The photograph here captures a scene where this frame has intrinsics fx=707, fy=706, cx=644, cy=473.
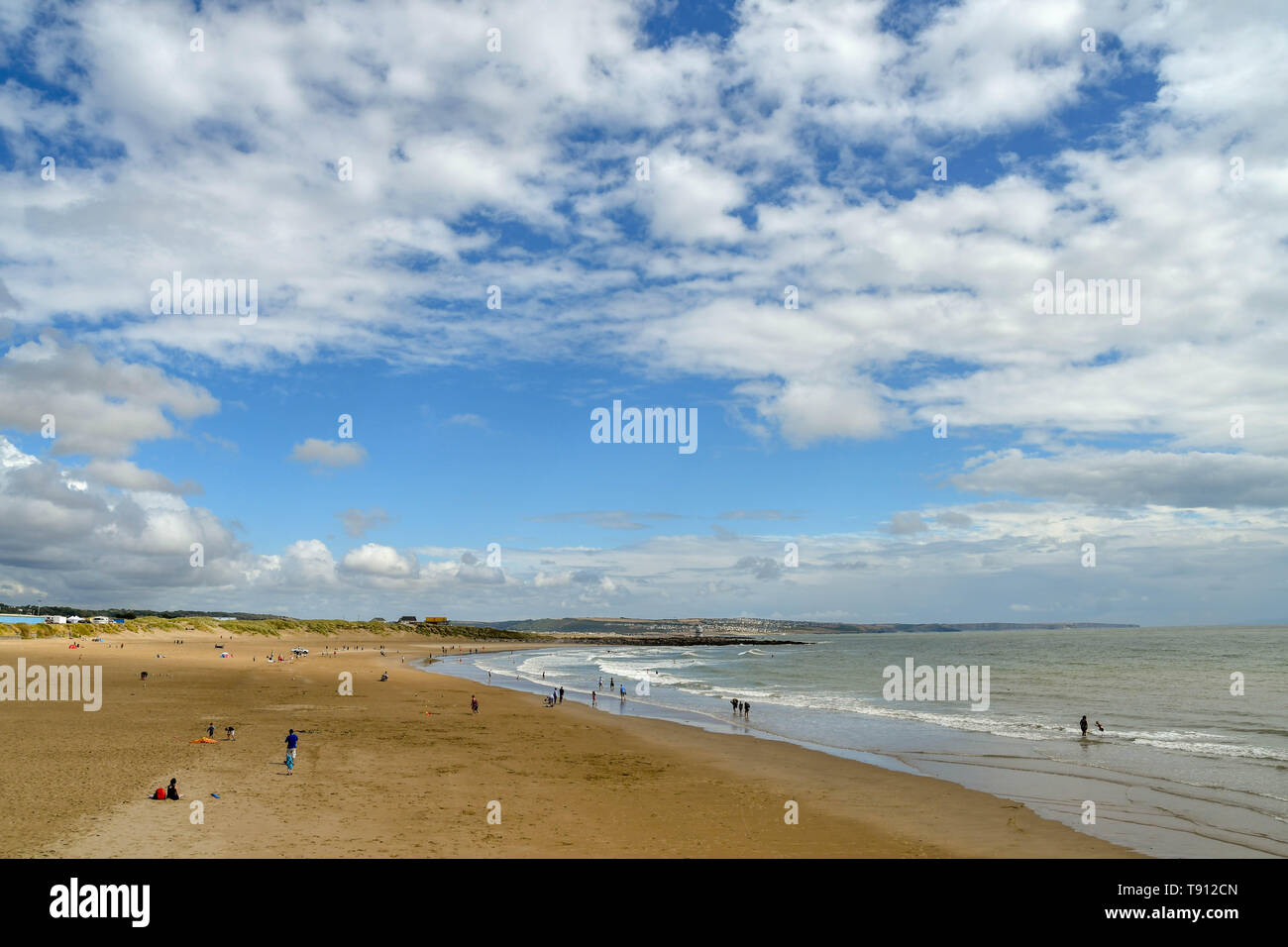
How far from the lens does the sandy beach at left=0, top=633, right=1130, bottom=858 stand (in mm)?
16328

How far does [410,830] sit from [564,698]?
128 feet

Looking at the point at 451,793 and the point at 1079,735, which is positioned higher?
the point at 451,793

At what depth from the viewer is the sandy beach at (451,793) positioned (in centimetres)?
1633

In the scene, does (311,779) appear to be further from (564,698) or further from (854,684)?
(854,684)

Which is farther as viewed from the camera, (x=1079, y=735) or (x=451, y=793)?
(x=1079, y=735)

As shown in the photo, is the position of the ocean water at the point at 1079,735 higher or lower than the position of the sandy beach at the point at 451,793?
lower

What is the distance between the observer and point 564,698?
181 ft

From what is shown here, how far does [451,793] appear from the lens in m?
21.2

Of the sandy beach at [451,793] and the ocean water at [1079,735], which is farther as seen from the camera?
the ocean water at [1079,735]

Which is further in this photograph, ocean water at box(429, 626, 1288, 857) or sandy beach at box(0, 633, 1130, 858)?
ocean water at box(429, 626, 1288, 857)

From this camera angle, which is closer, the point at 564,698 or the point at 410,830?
the point at 410,830

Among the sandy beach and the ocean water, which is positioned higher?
the sandy beach
